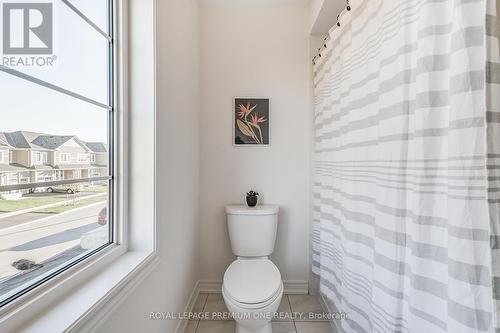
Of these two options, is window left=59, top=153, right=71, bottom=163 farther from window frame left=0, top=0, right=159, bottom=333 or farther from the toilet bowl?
the toilet bowl

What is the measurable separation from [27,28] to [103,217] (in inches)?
28.0

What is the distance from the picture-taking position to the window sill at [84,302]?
0.65 metres

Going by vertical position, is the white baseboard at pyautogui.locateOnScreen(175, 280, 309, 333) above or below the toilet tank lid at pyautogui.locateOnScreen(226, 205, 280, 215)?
below

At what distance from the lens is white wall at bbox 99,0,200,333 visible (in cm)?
115

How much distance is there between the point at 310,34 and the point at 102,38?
63.3 inches

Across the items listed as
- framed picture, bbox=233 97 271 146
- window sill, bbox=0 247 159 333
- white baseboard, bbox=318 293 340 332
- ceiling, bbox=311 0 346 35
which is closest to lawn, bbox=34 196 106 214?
window sill, bbox=0 247 159 333

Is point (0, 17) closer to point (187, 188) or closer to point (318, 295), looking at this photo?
point (187, 188)

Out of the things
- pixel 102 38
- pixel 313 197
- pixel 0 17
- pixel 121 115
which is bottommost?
pixel 313 197

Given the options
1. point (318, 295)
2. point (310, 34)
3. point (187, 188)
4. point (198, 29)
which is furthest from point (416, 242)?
point (198, 29)

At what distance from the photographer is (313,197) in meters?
2.08

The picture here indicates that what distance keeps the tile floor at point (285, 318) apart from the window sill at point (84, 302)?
2.99ft

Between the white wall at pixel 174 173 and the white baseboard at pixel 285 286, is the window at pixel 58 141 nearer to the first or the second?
the white wall at pixel 174 173

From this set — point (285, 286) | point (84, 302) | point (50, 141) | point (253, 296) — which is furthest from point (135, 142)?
point (285, 286)

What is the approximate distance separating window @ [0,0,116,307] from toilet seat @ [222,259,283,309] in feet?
2.37
